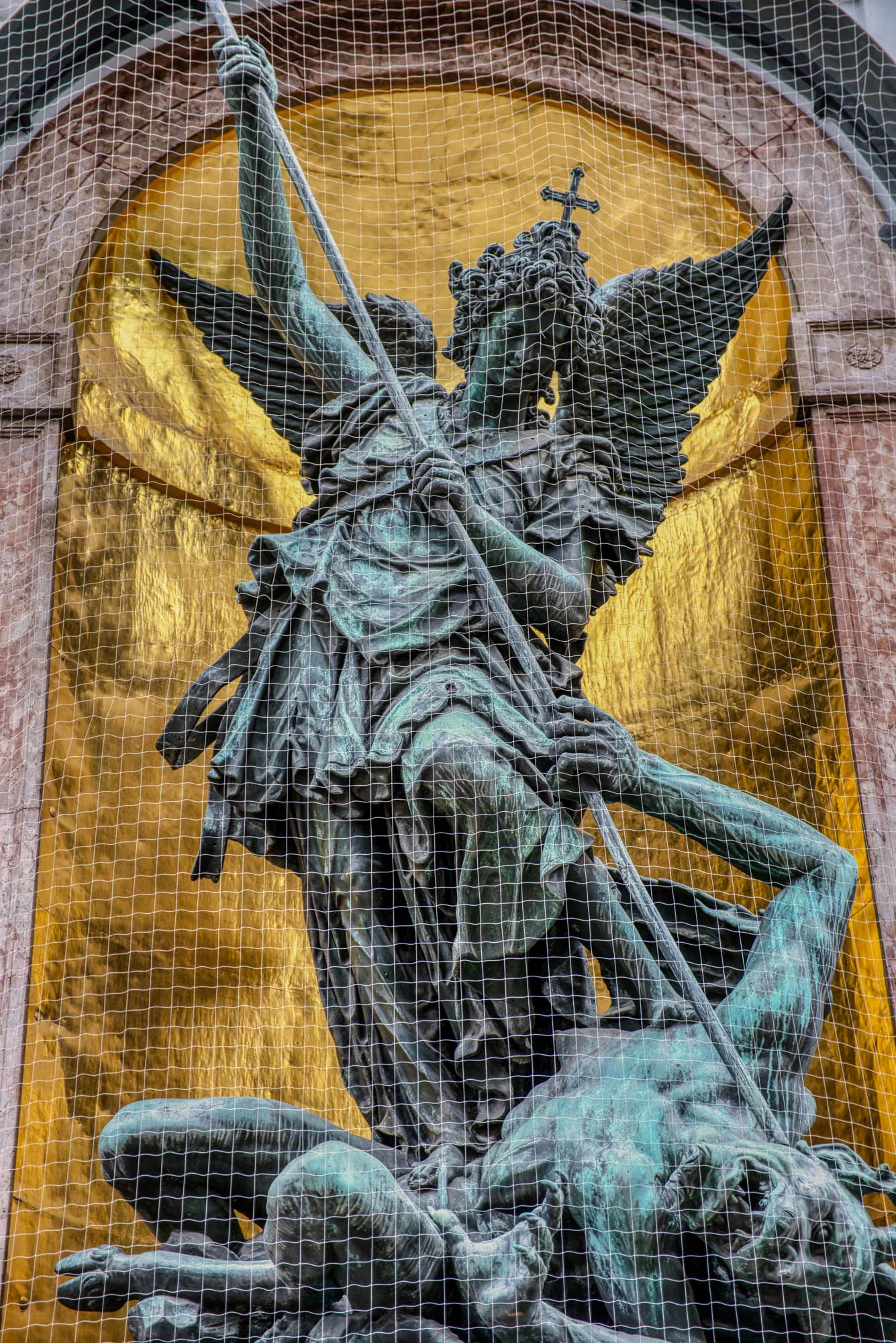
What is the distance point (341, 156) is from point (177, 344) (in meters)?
0.91

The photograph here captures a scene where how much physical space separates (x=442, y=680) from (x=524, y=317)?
38.4 inches

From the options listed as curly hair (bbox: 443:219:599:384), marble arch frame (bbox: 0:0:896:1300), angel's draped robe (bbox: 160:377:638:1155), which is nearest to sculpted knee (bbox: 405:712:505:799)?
angel's draped robe (bbox: 160:377:638:1155)

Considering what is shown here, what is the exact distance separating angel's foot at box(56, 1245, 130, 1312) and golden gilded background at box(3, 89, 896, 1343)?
1197 mm

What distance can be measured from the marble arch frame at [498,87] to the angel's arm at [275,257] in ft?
3.55

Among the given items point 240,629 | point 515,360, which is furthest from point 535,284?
point 240,629

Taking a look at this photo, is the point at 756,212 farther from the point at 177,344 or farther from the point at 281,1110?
the point at 281,1110

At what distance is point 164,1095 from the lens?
5.44m

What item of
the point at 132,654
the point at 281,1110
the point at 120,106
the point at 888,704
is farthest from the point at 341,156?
the point at 281,1110

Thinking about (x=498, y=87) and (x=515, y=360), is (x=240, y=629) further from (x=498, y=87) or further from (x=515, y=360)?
(x=498, y=87)

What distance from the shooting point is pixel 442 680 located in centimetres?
433

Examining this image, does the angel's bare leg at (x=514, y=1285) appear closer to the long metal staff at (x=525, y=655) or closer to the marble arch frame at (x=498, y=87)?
the long metal staff at (x=525, y=655)

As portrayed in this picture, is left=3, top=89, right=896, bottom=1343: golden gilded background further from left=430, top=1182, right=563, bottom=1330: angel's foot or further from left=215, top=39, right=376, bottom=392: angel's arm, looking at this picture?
left=430, top=1182, right=563, bottom=1330: angel's foot

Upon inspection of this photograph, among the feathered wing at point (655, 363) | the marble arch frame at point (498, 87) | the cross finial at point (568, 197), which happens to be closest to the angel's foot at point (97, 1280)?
the marble arch frame at point (498, 87)

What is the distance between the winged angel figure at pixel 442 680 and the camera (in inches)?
162
